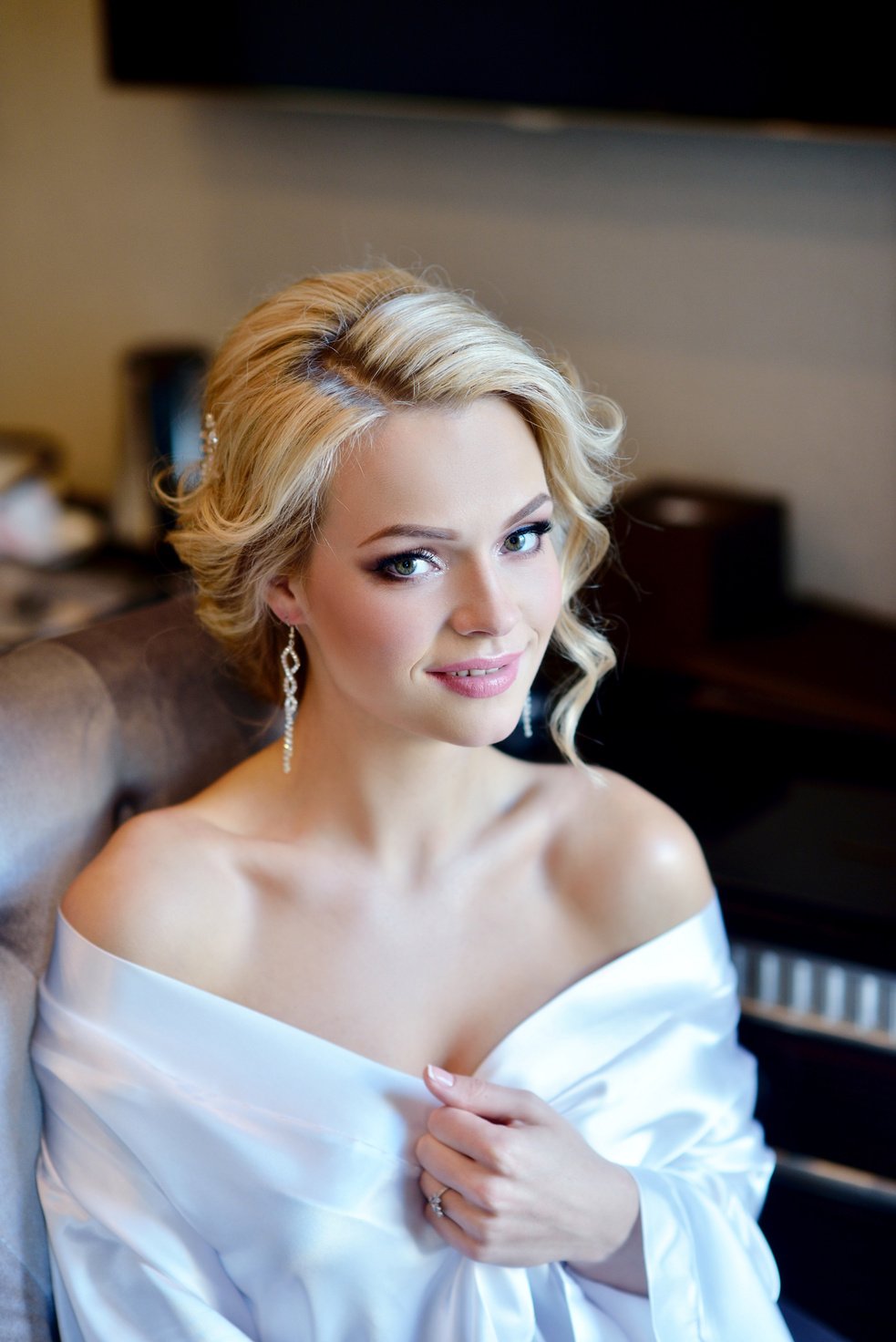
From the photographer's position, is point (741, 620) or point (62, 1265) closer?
point (62, 1265)

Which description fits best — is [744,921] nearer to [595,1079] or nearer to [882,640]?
[595,1079]

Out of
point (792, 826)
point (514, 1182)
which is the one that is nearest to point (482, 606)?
point (514, 1182)

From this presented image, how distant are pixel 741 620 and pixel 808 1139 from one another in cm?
66

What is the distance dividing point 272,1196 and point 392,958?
197 mm

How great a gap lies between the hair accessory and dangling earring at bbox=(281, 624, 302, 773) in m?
0.14

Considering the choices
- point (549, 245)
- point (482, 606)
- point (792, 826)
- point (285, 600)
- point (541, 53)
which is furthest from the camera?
point (549, 245)


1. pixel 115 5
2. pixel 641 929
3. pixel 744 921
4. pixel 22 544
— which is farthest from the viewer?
pixel 22 544

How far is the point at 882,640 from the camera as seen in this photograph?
1845 millimetres

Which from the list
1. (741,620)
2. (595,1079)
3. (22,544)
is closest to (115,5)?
(22,544)

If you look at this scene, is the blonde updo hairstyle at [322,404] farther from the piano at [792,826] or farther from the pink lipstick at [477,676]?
the piano at [792,826]

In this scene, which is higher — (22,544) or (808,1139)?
(22,544)

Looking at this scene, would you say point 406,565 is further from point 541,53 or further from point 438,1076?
point 541,53

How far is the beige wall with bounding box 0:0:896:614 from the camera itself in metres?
1.86

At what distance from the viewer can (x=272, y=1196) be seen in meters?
1.03
